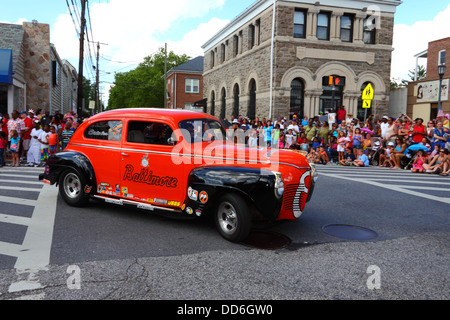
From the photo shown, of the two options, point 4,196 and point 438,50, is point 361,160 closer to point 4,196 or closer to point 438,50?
point 4,196

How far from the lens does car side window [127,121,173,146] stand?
5895 millimetres

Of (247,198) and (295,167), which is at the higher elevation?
(295,167)

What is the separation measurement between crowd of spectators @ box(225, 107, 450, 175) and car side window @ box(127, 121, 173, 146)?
6.38 meters

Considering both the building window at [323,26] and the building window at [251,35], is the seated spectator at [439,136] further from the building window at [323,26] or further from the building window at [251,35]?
the building window at [251,35]

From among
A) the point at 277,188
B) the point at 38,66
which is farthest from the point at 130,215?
the point at 38,66

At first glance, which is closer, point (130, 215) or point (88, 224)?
point (88, 224)

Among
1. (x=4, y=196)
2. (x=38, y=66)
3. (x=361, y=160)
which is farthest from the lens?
(x=38, y=66)

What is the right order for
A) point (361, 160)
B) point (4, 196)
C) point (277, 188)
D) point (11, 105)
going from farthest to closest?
point (11, 105) → point (361, 160) → point (4, 196) → point (277, 188)

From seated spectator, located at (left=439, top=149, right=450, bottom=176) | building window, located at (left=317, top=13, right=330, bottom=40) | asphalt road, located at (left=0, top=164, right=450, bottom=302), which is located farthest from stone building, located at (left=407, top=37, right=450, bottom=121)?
asphalt road, located at (left=0, top=164, right=450, bottom=302)

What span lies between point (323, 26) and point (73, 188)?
21.7m

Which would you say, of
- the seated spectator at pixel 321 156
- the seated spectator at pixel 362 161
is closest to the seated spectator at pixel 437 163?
the seated spectator at pixel 362 161

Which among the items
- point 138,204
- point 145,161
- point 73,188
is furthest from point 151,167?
point 73,188

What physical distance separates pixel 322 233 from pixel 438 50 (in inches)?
1478

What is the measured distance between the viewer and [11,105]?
1831cm
